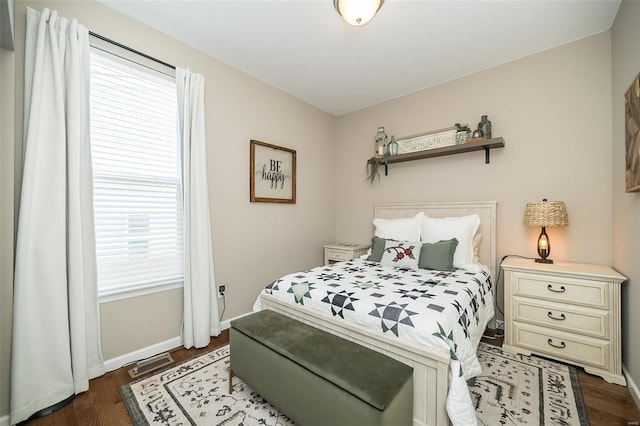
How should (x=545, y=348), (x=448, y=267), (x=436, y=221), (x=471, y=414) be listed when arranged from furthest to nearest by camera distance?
1. (x=436, y=221)
2. (x=448, y=267)
3. (x=545, y=348)
4. (x=471, y=414)

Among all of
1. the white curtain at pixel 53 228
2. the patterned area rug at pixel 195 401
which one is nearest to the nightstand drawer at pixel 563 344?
the patterned area rug at pixel 195 401

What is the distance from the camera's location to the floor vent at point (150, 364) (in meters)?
1.96

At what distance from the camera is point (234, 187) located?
279cm

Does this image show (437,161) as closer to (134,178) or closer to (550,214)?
(550,214)

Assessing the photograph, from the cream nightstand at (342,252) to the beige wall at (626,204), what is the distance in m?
2.32

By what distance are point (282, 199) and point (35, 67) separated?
2220 millimetres

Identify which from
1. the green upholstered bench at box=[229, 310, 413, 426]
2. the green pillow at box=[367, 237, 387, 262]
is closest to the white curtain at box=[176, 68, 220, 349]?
the green upholstered bench at box=[229, 310, 413, 426]

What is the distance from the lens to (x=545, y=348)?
6.86 ft

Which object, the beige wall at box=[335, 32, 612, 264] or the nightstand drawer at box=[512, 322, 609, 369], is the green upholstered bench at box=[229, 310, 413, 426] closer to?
the nightstand drawer at box=[512, 322, 609, 369]

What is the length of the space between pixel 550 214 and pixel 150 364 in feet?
11.4

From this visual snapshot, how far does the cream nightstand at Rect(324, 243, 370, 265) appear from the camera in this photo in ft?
11.2

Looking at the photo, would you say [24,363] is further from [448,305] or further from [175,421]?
[448,305]

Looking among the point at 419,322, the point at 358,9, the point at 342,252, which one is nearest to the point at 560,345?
the point at 419,322

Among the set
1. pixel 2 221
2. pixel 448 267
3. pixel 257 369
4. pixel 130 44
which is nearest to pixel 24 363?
pixel 2 221
